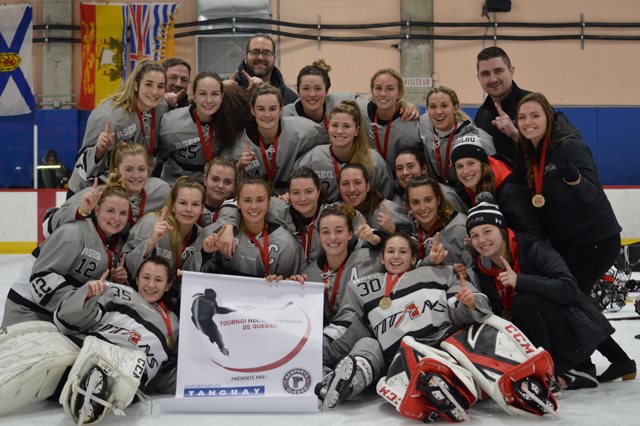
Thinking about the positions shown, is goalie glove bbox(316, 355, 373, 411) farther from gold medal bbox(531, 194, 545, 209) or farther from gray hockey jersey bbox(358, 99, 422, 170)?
gray hockey jersey bbox(358, 99, 422, 170)

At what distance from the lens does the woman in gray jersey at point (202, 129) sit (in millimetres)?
4594

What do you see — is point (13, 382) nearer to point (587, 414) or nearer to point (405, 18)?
point (587, 414)

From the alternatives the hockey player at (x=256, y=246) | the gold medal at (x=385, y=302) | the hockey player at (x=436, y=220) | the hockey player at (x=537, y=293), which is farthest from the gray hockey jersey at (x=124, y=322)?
the hockey player at (x=537, y=293)

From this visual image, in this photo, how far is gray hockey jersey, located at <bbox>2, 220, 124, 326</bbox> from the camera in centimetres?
365

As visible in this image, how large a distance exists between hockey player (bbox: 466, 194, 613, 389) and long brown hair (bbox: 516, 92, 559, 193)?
301 mm

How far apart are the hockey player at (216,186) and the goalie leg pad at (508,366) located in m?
1.60

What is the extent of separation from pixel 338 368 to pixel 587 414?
3.54 feet

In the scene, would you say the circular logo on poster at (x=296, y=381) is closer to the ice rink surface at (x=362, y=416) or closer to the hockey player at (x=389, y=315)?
the hockey player at (x=389, y=315)

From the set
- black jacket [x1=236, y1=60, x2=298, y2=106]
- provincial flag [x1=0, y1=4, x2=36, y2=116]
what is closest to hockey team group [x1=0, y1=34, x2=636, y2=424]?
black jacket [x1=236, y1=60, x2=298, y2=106]

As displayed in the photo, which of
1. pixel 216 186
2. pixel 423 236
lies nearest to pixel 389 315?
pixel 423 236

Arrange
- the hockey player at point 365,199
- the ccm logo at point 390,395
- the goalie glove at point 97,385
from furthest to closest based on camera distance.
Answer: the hockey player at point 365,199 → the ccm logo at point 390,395 → the goalie glove at point 97,385

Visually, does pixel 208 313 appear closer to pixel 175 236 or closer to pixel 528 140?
pixel 175 236

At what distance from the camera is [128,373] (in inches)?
123

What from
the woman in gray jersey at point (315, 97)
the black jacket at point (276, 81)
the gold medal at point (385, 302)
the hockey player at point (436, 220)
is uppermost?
the black jacket at point (276, 81)
